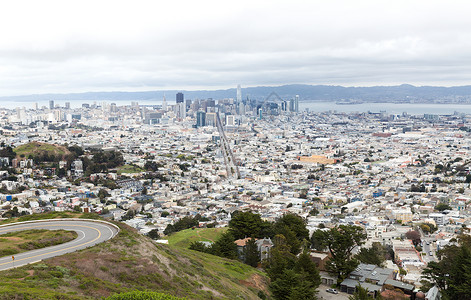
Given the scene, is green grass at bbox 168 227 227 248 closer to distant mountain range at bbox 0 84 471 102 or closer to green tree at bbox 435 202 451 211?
green tree at bbox 435 202 451 211

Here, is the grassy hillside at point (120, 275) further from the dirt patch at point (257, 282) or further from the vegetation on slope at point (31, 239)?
the vegetation on slope at point (31, 239)

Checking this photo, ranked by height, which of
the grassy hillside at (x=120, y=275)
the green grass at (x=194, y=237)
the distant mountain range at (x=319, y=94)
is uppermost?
the distant mountain range at (x=319, y=94)

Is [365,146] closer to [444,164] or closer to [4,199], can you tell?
[444,164]

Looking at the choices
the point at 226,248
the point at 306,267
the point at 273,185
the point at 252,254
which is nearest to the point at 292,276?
the point at 306,267

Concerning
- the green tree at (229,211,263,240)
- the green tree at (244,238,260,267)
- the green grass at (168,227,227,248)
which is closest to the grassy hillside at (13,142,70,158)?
the green grass at (168,227,227,248)

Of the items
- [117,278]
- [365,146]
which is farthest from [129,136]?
[117,278]

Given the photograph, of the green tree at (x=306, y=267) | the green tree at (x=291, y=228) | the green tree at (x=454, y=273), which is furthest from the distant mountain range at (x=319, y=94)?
the green tree at (x=306, y=267)
